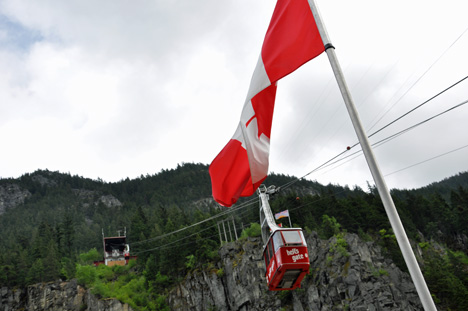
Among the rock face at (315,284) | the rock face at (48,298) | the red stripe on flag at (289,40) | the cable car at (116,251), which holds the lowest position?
the rock face at (315,284)

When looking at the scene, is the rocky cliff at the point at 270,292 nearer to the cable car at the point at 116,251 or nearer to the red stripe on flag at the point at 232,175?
the cable car at the point at 116,251

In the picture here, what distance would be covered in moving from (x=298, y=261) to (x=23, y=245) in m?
103

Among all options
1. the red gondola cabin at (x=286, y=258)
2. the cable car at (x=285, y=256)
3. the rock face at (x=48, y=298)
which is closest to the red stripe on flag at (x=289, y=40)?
the cable car at (x=285, y=256)

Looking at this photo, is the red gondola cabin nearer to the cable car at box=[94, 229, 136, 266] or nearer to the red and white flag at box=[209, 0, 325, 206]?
the red and white flag at box=[209, 0, 325, 206]

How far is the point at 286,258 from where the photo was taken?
25203mm

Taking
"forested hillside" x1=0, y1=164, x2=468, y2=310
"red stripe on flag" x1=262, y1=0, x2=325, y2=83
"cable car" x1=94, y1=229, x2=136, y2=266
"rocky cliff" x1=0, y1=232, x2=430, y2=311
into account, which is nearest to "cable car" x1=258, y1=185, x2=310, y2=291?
"red stripe on flag" x1=262, y1=0, x2=325, y2=83

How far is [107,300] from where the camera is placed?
225 feet

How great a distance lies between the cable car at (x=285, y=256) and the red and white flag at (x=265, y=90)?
13.3 m

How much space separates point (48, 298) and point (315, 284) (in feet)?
167

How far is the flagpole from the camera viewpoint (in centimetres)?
698

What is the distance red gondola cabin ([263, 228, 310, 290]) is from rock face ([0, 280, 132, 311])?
183 feet

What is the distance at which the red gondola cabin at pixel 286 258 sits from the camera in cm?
2525

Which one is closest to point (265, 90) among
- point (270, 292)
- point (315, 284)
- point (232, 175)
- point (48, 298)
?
point (232, 175)

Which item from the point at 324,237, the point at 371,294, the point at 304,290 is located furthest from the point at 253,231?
the point at 371,294
